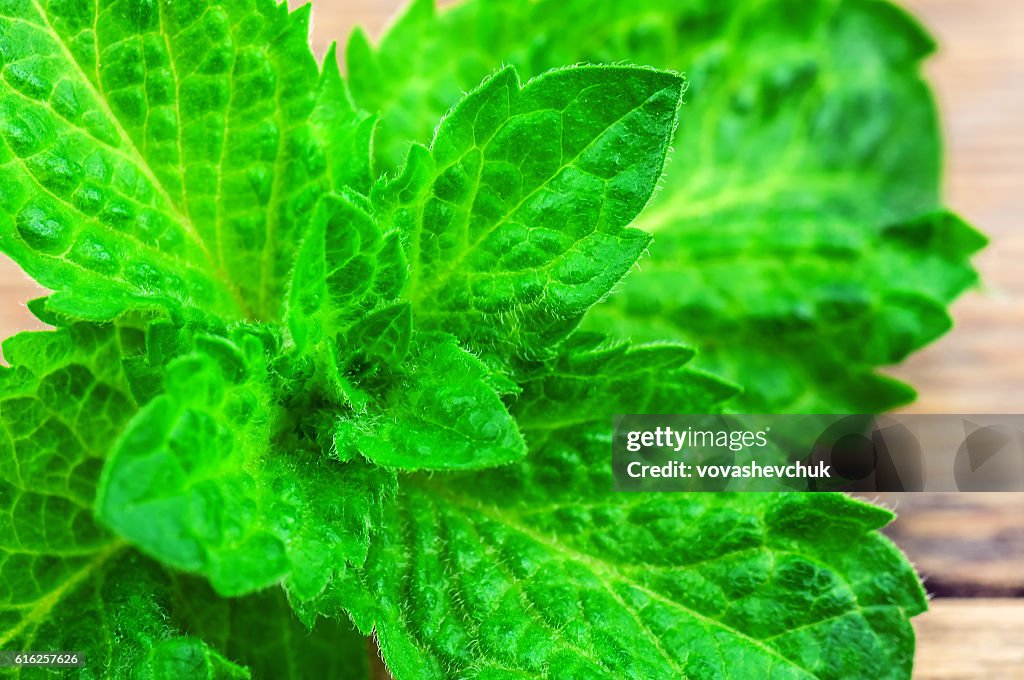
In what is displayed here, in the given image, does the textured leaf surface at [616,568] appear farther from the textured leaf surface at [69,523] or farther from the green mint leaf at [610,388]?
the textured leaf surface at [69,523]

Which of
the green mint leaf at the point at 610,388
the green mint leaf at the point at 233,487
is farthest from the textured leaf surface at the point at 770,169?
the green mint leaf at the point at 233,487

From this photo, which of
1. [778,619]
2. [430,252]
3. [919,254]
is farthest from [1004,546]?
[430,252]

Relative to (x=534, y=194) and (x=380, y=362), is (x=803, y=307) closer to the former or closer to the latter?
(x=534, y=194)

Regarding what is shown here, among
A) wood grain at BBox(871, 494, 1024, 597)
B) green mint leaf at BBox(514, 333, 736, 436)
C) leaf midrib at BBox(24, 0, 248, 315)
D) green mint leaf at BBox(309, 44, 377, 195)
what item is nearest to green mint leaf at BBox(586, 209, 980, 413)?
wood grain at BBox(871, 494, 1024, 597)

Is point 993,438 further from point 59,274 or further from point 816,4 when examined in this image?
point 59,274

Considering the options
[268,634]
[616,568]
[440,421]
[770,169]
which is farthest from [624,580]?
[770,169]
